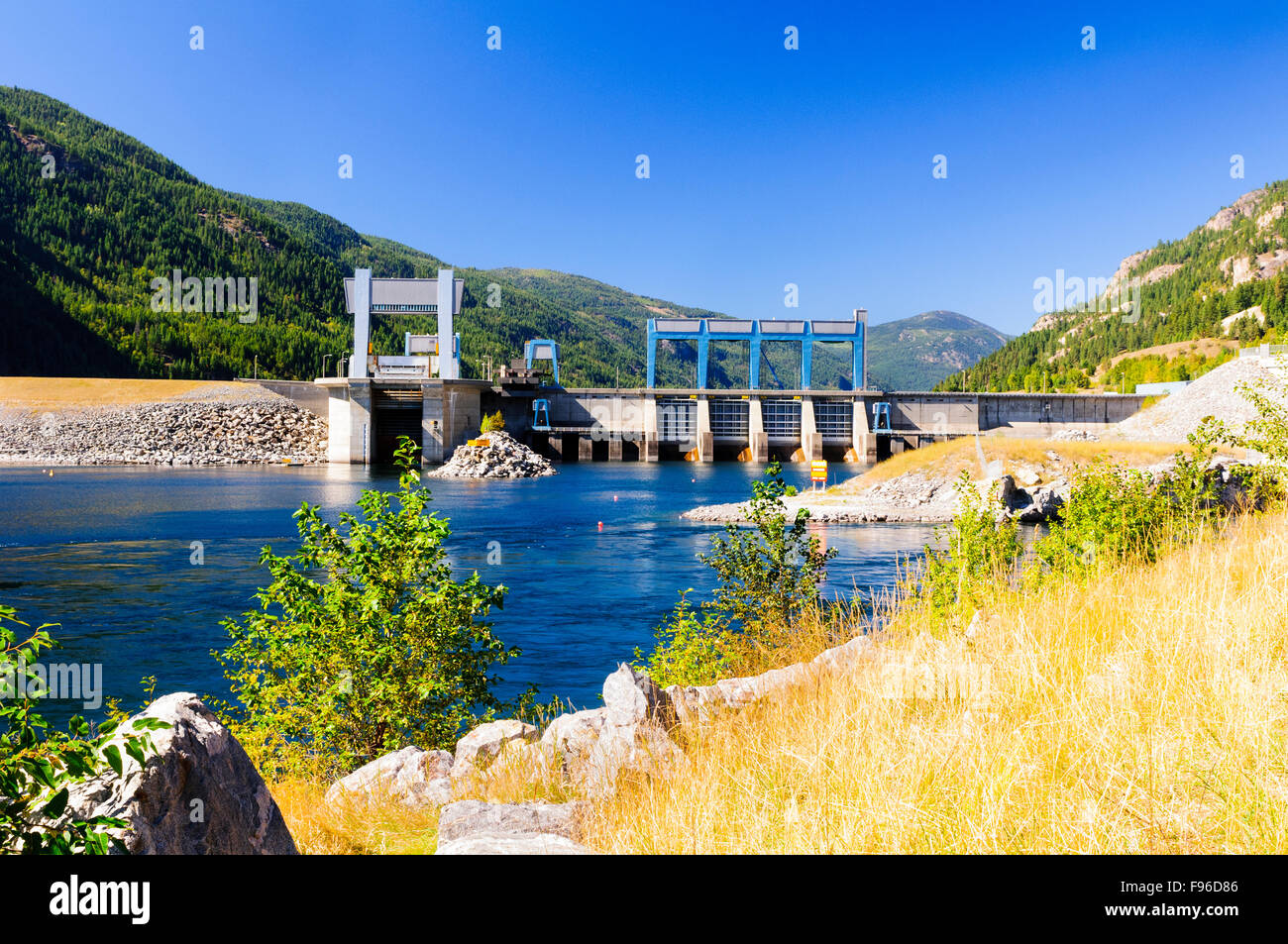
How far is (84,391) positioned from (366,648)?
271ft

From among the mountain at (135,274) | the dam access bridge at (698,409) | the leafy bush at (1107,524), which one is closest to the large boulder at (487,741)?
the leafy bush at (1107,524)

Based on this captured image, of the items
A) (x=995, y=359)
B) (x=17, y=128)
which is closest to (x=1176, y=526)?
(x=995, y=359)

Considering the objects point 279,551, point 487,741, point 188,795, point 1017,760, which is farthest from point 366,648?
point 279,551

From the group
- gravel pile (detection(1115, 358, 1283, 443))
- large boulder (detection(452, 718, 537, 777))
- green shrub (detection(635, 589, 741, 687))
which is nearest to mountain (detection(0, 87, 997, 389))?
gravel pile (detection(1115, 358, 1283, 443))

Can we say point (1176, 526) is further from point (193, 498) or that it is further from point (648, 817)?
point (193, 498)

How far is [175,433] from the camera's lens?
2891 inches

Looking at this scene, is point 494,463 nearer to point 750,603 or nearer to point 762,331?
point 762,331

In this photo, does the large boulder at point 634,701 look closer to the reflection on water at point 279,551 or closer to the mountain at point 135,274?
the reflection on water at point 279,551

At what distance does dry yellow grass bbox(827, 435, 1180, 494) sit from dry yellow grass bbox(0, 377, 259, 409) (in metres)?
60.2

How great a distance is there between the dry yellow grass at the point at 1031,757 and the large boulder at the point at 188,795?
1.79m

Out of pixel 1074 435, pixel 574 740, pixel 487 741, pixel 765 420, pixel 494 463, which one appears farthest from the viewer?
pixel 765 420
